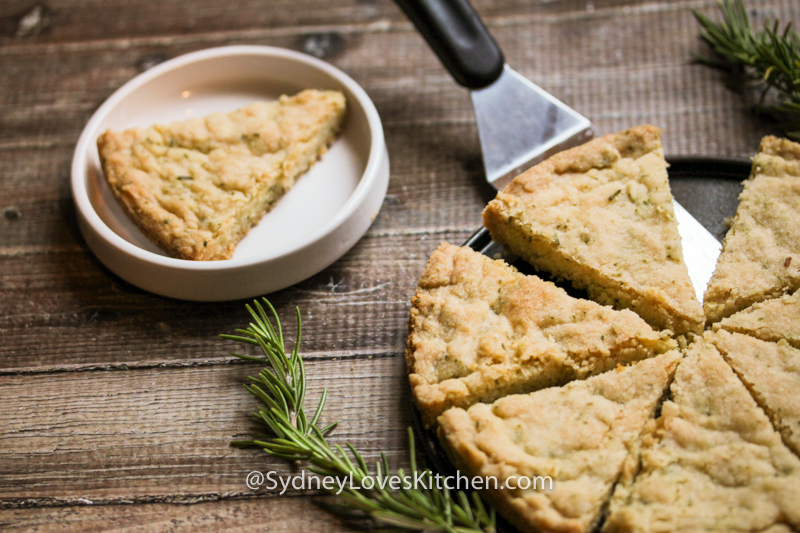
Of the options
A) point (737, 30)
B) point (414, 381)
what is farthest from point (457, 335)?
point (737, 30)

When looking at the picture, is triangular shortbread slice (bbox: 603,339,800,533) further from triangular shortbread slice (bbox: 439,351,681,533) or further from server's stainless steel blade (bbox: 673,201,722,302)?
server's stainless steel blade (bbox: 673,201,722,302)

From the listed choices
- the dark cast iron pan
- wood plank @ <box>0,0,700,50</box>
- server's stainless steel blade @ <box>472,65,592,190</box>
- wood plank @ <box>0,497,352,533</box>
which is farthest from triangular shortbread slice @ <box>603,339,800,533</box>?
wood plank @ <box>0,0,700,50</box>

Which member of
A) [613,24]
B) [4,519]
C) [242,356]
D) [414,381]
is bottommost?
[4,519]

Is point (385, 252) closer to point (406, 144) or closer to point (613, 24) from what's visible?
point (406, 144)

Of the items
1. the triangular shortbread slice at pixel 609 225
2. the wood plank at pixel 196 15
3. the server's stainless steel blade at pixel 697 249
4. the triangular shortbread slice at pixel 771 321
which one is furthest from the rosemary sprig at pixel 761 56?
the triangular shortbread slice at pixel 771 321

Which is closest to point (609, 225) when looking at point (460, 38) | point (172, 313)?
point (460, 38)

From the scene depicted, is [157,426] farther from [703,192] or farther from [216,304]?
[703,192]
